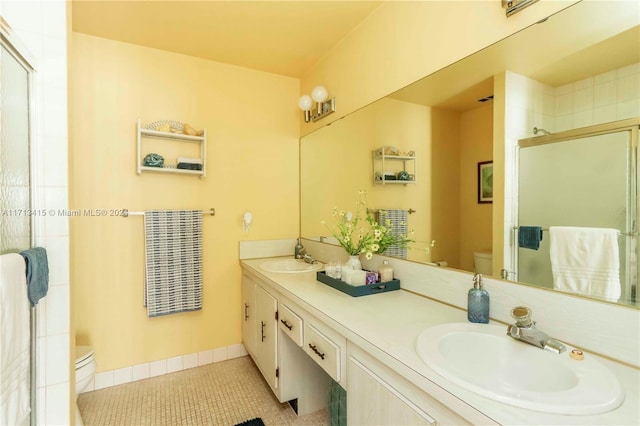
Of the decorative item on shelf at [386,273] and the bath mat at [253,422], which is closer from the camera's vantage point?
the decorative item on shelf at [386,273]

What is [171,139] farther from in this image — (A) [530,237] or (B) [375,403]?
(A) [530,237]

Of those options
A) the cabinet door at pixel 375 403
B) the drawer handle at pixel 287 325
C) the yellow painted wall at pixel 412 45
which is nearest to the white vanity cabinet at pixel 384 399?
the cabinet door at pixel 375 403

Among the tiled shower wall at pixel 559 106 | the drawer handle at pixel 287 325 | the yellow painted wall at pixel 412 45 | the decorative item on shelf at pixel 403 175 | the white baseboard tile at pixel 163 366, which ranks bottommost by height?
the white baseboard tile at pixel 163 366

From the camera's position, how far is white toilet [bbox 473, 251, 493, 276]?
3.99 ft

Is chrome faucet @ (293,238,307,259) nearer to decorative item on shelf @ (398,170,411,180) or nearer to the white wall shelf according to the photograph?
the white wall shelf

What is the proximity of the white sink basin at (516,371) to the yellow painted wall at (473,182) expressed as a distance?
346 mm

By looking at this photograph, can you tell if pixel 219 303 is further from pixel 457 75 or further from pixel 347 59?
pixel 457 75

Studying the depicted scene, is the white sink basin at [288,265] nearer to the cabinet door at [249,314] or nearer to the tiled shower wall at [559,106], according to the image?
the cabinet door at [249,314]

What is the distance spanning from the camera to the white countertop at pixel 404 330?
0.62 metres

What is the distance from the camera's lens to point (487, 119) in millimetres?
1232

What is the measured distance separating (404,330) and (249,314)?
4.93 ft

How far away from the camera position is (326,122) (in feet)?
7.73

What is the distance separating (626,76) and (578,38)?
20cm

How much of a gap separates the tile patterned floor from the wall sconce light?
1.99 metres
